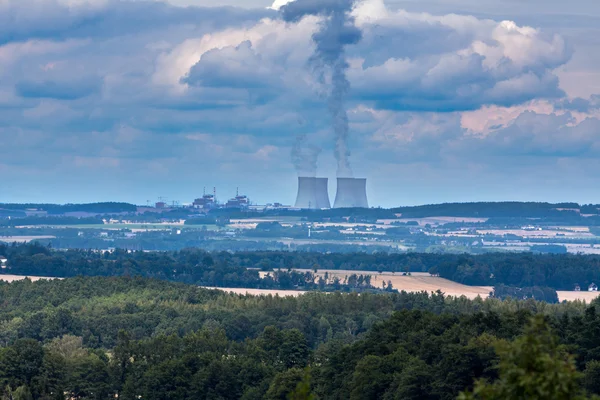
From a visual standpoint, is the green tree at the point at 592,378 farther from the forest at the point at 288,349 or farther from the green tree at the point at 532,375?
the green tree at the point at 532,375

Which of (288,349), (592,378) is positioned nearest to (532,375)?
(592,378)

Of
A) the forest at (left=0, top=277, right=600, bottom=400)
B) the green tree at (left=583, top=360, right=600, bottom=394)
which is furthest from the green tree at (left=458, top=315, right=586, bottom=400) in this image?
the green tree at (left=583, top=360, right=600, bottom=394)

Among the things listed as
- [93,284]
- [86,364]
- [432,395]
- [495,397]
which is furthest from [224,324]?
[495,397]

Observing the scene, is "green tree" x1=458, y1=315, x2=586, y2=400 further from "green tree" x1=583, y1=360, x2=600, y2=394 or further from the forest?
"green tree" x1=583, y1=360, x2=600, y2=394

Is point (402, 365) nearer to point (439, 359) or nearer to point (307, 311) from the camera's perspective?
point (439, 359)

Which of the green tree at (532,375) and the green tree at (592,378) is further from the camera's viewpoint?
the green tree at (592,378)

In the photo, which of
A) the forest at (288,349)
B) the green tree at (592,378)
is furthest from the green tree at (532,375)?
the green tree at (592,378)

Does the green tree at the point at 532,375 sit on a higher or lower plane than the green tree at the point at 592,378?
higher

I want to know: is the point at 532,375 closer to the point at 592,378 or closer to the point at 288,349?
the point at 592,378
